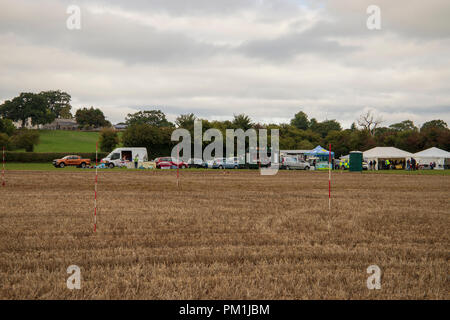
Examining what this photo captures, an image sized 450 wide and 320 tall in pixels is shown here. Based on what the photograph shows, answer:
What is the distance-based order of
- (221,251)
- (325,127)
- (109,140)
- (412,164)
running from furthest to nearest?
(325,127)
(109,140)
(412,164)
(221,251)

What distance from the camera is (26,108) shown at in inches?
4481

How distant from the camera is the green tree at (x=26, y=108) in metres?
114

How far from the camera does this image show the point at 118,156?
44688mm

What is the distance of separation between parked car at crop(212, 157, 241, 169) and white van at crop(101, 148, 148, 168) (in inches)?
375

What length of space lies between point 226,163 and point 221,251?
123ft

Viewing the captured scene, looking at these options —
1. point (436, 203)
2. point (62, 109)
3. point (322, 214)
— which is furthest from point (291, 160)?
point (62, 109)

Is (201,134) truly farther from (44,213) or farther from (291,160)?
(44,213)

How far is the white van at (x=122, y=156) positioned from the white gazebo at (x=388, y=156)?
2902 cm

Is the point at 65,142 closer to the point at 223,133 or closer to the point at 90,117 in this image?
the point at 90,117

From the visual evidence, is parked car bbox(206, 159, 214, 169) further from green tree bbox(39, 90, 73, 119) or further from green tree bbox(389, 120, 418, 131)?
green tree bbox(39, 90, 73, 119)

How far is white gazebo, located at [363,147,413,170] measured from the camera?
162 feet

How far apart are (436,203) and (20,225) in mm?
12359

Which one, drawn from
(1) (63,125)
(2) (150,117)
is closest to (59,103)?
(1) (63,125)
